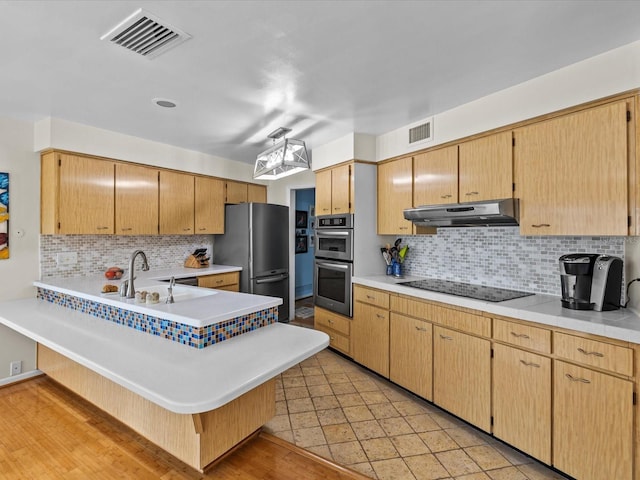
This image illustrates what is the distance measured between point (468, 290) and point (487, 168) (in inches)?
37.2

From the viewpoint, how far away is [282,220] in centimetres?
458

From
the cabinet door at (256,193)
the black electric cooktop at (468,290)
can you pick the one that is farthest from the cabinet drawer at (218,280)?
the black electric cooktop at (468,290)

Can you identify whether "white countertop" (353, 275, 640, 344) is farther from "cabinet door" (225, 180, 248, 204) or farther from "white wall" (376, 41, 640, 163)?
"cabinet door" (225, 180, 248, 204)

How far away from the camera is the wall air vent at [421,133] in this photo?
2943 millimetres

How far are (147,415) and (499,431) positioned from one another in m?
2.17

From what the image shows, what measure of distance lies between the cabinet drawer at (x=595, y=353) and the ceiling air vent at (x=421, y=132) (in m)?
1.85

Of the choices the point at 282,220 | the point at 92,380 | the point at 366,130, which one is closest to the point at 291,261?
the point at 282,220

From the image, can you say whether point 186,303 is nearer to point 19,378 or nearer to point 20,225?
point 20,225

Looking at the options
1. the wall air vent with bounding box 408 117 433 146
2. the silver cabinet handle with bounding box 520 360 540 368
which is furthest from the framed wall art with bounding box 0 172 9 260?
the silver cabinet handle with bounding box 520 360 540 368

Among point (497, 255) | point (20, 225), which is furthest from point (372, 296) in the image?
point (20, 225)

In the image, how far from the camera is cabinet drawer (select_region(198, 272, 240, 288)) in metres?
3.86

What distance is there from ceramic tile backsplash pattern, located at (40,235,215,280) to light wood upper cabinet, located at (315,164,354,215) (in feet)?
6.14

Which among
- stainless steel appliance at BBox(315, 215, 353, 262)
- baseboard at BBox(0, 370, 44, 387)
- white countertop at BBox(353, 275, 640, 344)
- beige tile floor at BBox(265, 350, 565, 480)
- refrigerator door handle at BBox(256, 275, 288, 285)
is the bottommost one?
beige tile floor at BBox(265, 350, 565, 480)

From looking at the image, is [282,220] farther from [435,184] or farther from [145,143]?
[435,184]
